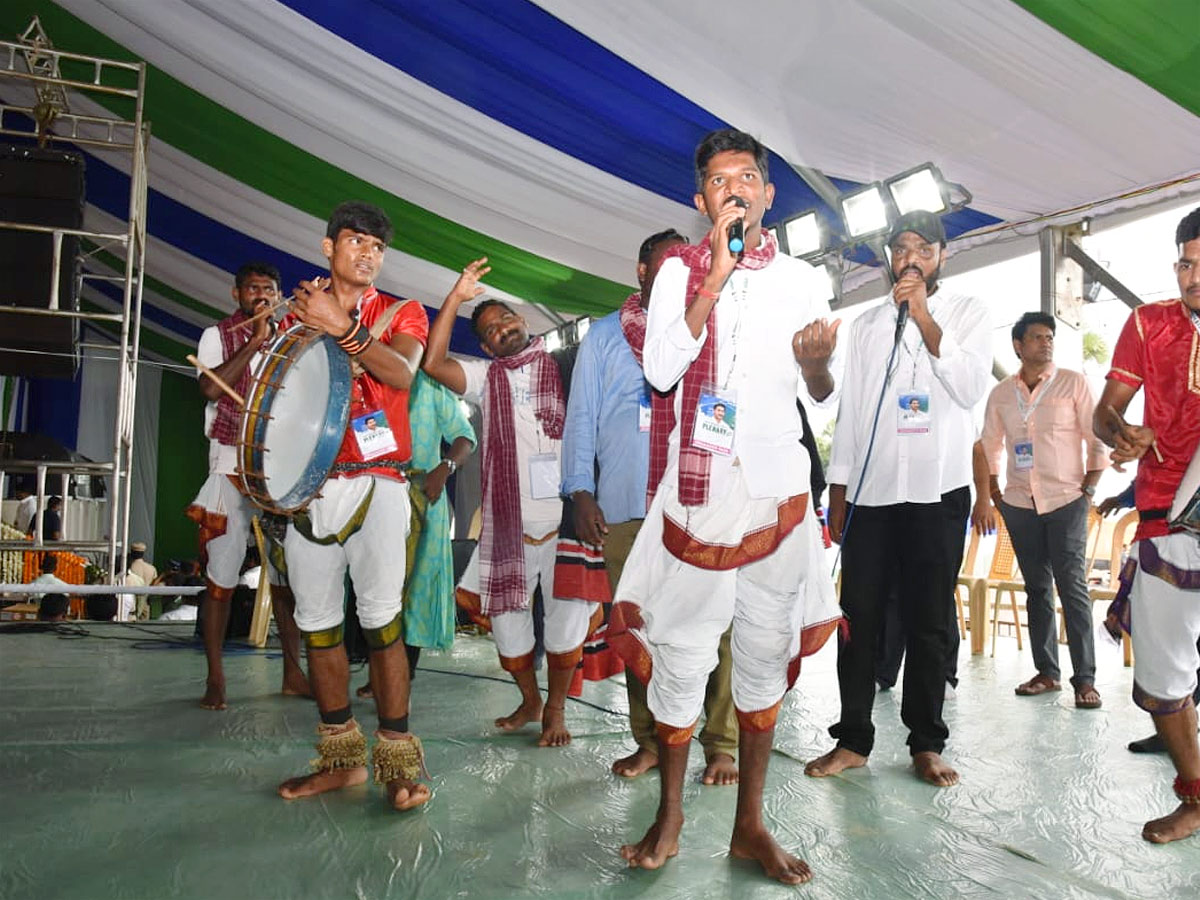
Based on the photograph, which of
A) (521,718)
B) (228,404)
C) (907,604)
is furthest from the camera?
(228,404)

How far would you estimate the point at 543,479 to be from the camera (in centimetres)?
354

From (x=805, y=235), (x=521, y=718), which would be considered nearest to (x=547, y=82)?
(x=805, y=235)

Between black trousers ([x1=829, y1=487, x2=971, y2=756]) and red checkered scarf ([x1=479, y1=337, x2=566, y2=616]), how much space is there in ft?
3.87

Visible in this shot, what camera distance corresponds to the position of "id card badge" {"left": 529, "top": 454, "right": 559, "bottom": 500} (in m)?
3.54

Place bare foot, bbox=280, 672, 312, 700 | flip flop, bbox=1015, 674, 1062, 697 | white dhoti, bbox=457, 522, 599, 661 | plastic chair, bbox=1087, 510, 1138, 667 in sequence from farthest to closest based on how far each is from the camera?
1. plastic chair, bbox=1087, 510, 1138, 667
2. flip flop, bbox=1015, 674, 1062, 697
3. bare foot, bbox=280, 672, 312, 700
4. white dhoti, bbox=457, 522, 599, 661

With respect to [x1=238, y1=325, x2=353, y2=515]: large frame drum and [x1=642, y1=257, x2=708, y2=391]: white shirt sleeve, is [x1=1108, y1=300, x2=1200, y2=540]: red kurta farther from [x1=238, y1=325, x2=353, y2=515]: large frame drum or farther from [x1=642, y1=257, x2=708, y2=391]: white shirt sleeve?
[x1=238, y1=325, x2=353, y2=515]: large frame drum

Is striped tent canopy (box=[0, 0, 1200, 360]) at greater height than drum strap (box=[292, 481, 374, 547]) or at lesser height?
greater

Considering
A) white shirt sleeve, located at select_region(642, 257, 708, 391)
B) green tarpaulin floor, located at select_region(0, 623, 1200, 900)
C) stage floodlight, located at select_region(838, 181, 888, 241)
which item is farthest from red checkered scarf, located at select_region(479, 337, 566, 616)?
stage floodlight, located at select_region(838, 181, 888, 241)

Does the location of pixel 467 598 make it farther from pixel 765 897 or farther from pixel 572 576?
pixel 765 897

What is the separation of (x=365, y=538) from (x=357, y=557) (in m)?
0.06

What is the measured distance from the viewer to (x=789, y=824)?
2.37 meters

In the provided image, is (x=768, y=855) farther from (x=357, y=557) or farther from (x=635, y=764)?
(x=357, y=557)

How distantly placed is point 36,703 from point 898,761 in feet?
10.7

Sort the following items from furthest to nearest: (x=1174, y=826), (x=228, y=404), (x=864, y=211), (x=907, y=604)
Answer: (x=864, y=211) → (x=228, y=404) → (x=907, y=604) → (x=1174, y=826)
